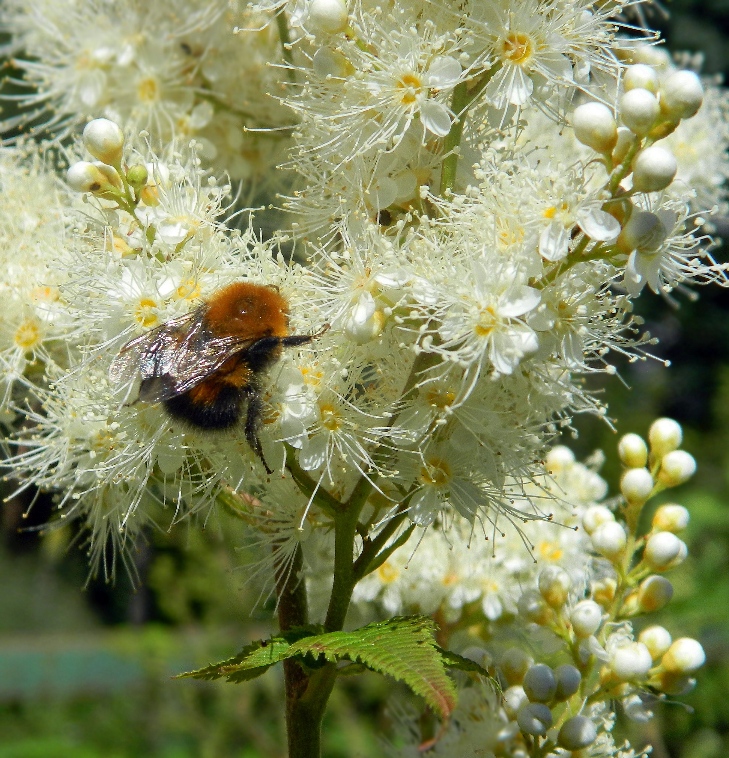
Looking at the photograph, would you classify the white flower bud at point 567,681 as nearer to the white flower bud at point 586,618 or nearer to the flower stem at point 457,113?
the white flower bud at point 586,618

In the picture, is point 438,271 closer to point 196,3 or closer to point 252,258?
point 252,258

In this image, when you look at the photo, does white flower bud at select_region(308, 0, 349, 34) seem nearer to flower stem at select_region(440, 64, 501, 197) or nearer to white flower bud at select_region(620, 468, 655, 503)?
flower stem at select_region(440, 64, 501, 197)

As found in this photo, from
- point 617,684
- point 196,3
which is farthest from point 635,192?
point 196,3

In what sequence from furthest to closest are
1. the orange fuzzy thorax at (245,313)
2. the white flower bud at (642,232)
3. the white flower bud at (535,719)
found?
the white flower bud at (535,719)
the orange fuzzy thorax at (245,313)
the white flower bud at (642,232)

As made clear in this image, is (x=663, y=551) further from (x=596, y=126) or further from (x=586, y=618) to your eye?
(x=596, y=126)

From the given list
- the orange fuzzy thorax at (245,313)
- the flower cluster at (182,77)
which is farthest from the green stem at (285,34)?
the orange fuzzy thorax at (245,313)
